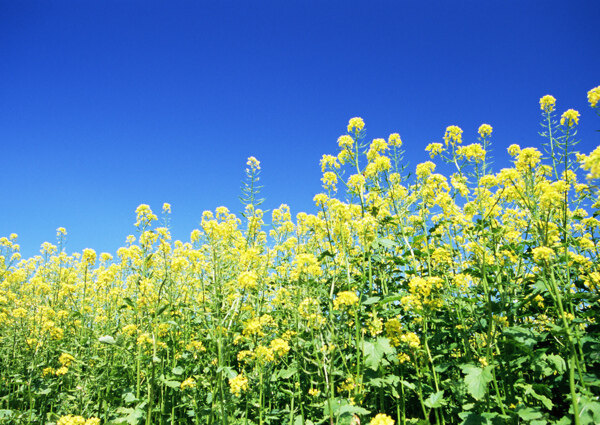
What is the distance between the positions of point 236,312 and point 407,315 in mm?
2102

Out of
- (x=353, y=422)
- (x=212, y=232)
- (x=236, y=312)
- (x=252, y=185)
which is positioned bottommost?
(x=353, y=422)

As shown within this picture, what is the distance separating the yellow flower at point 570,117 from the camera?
3.91 m

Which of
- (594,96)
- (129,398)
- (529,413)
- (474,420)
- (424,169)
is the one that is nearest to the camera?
(529,413)

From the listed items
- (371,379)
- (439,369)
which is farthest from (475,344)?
(371,379)

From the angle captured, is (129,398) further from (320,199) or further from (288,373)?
(320,199)

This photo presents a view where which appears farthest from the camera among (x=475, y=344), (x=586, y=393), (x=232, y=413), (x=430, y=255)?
(x=430, y=255)

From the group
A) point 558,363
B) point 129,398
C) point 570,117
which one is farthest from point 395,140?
point 129,398

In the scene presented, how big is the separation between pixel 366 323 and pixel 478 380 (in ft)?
3.93

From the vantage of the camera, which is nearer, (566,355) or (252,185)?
(566,355)

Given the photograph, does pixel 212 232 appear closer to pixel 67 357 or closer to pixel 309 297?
pixel 309 297

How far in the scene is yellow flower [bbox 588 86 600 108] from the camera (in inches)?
A: 137

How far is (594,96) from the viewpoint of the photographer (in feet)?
11.4

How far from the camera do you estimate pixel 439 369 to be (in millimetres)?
3361

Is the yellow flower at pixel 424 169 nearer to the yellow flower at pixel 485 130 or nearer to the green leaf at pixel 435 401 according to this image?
the yellow flower at pixel 485 130
